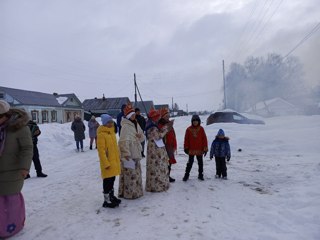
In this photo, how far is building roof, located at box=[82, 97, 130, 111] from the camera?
2337 inches

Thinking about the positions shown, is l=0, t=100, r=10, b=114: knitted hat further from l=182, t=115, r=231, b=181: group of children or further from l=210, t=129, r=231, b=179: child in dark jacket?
l=210, t=129, r=231, b=179: child in dark jacket

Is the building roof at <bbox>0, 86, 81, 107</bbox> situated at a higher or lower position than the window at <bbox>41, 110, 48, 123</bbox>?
higher

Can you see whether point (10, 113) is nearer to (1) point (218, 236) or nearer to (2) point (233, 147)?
(1) point (218, 236)

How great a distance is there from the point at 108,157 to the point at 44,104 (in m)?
38.1

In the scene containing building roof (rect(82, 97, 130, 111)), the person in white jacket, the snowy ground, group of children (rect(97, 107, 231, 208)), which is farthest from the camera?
building roof (rect(82, 97, 130, 111))

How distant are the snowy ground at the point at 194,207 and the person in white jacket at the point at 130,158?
0.76 ft

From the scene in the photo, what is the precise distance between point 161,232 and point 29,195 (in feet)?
11.6

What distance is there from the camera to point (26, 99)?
121 ft

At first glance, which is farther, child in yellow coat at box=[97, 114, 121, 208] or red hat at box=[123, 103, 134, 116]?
red hat at box=[123, 103, 134, 116]

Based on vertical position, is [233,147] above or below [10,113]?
below

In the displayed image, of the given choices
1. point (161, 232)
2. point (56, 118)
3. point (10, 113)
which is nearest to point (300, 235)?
point (161, 232)

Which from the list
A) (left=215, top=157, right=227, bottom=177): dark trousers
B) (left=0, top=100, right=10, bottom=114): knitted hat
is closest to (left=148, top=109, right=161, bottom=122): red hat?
(left=215, top=157, right=227, bottom=177): dark trousers

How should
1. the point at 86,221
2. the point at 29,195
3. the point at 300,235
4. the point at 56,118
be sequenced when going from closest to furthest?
the point at 300,235
the point at 86,221
the point at 29,195
the point at 56,118

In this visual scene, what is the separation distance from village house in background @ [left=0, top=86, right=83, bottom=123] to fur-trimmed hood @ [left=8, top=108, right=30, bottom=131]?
31.5 meters
